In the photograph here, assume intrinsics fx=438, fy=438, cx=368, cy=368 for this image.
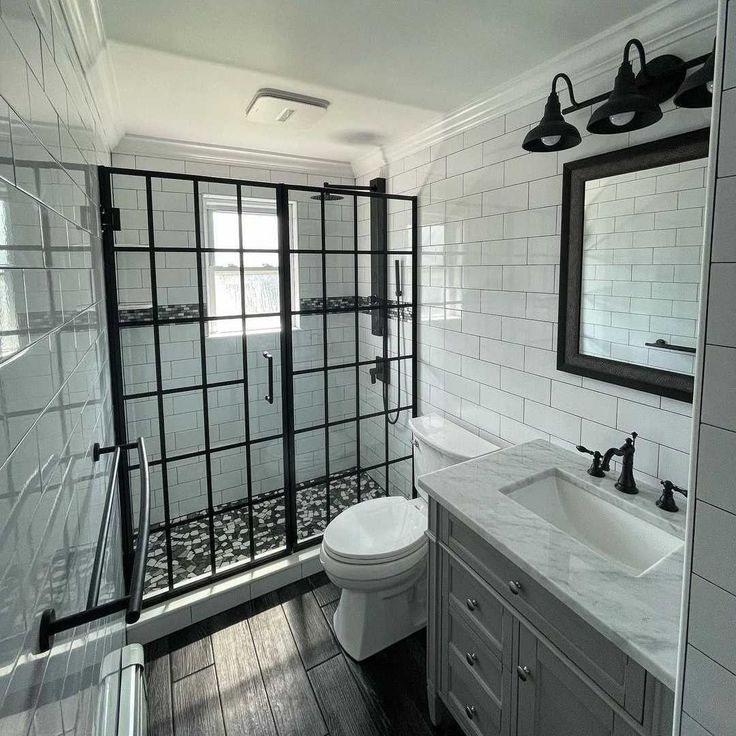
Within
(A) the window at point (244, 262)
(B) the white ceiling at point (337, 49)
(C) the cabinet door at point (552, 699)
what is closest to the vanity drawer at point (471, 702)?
(C) the cabinet door at point (552, 699)

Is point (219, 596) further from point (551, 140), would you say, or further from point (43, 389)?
point (551, 140)

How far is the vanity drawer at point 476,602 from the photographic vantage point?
4.03 ft

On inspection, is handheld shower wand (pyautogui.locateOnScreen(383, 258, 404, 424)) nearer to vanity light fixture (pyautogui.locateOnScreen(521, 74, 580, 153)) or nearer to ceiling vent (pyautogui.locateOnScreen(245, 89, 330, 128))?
ceiling vent (pyautogui.locateOnScreen(245, 89, 330, 128))

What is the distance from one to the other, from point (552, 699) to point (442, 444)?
1090 mm

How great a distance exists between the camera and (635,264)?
1427 mm

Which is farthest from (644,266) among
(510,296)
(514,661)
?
(514,661)

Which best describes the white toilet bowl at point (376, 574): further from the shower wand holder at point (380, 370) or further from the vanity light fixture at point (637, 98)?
the vanity light fixture at point (637, 98)

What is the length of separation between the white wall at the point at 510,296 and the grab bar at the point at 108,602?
1492 mm

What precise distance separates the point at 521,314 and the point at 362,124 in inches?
50.6

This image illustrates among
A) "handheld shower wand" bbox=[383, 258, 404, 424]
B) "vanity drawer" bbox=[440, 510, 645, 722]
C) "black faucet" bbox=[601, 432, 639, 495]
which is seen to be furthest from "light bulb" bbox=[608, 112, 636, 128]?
"handheld shower wand" bbox=[383, 258, 404, 424]

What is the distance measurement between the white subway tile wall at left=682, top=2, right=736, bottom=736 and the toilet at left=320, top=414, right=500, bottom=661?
3.89 ft

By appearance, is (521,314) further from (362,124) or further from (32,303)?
(32,303)

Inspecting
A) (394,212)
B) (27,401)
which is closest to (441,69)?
(394,212)

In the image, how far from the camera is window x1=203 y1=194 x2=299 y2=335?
2164 mm
